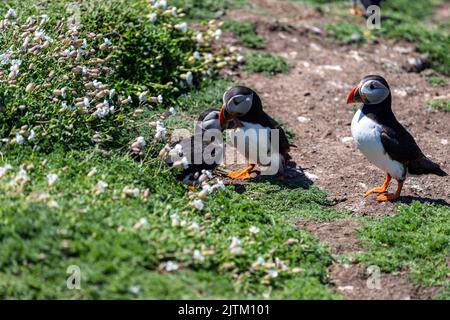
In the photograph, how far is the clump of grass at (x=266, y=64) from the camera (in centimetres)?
1099

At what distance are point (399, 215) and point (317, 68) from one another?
4264mm

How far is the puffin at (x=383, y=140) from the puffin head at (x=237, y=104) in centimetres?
106

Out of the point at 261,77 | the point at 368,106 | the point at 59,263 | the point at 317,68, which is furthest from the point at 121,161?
the point at 317,68

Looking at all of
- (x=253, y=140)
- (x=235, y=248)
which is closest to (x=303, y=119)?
(x=253, y=140)

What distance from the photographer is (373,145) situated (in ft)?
25.7

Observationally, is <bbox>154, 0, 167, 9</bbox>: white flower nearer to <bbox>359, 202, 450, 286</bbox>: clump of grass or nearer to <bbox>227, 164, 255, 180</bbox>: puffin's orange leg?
<bbox>227, 164, 255, 180</bbox>: puffin's orange leg

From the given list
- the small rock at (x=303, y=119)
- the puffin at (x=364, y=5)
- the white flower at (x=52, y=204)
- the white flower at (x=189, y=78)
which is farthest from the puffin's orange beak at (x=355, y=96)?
the puffin at (x=364, y=5)

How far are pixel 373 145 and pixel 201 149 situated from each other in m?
1.77

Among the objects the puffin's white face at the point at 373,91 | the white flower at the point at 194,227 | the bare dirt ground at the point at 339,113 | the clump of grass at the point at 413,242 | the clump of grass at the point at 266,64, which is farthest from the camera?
the clump of grass at the point at 266,64

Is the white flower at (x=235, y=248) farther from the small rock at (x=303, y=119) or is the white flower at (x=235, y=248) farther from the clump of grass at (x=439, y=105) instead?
the clump of grass at (x=439, y=105)

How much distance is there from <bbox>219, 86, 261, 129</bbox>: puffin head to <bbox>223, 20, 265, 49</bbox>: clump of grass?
330 cm

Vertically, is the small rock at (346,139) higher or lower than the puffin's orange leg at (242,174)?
higher

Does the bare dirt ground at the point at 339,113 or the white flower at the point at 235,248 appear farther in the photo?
the bare dirt ground at the point at 339,113

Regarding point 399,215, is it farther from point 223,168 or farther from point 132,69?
point 132,69
